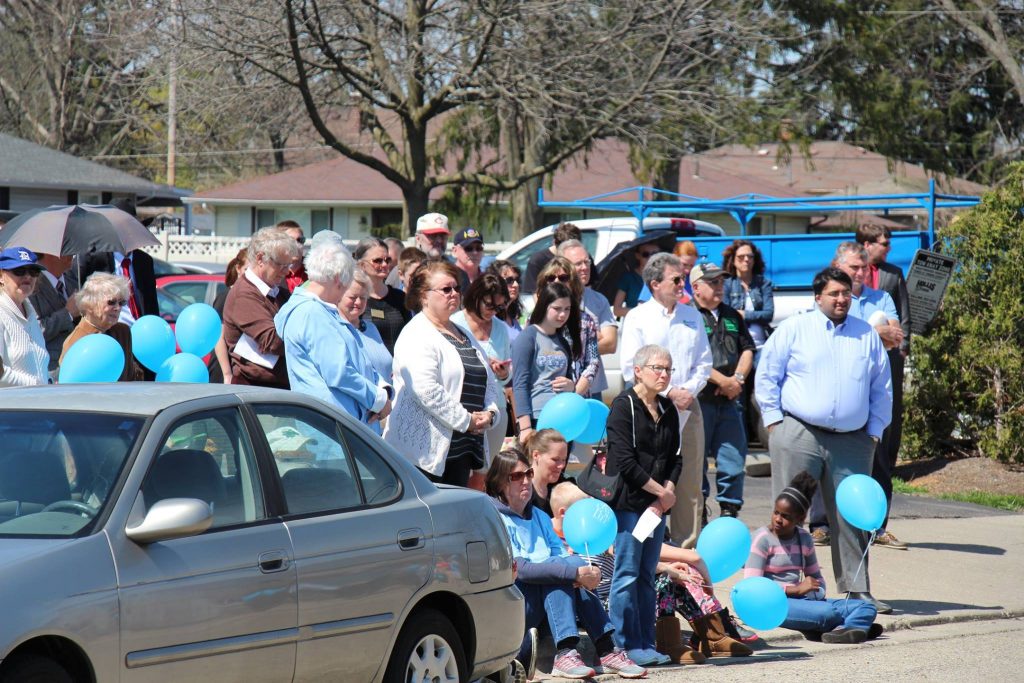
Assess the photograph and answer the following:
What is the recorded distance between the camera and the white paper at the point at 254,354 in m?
8.12

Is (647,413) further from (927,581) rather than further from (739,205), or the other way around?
(739,205)

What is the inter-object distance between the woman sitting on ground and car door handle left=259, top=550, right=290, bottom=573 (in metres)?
1.93

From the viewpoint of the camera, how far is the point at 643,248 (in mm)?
12047

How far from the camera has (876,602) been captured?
9102mm

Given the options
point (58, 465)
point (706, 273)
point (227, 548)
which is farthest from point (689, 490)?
point (58, 465)

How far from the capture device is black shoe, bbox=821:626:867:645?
841 cm

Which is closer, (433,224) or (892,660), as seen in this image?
(892,660)

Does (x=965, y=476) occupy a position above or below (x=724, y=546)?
below

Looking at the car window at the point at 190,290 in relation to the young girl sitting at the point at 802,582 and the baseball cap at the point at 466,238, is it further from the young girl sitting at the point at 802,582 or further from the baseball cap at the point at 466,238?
the young girl sitting at the point at 802,582

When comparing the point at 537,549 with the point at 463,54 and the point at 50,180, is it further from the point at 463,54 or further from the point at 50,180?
the point at 50,180

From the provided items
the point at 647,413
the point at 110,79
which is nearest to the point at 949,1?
the point at 110,79

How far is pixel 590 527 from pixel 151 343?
3540 mm

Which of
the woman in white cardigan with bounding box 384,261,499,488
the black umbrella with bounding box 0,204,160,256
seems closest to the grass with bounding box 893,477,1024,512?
the woman in white cardigan with bounding box 384,261,499,488

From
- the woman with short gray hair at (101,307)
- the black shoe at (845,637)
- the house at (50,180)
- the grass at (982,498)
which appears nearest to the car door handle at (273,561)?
the woman with short gray hair at (101,307)
